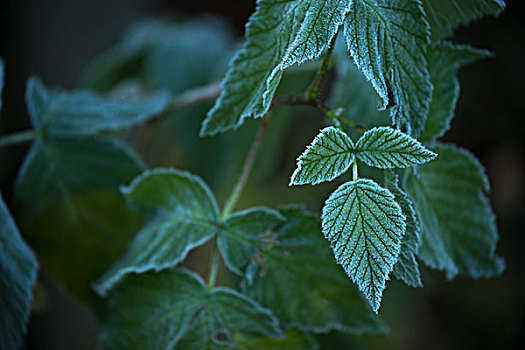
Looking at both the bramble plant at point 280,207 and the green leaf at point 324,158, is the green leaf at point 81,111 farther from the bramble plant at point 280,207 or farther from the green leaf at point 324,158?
the green leaf at point 324,158

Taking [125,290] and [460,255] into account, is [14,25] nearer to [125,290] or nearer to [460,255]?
[125,290]

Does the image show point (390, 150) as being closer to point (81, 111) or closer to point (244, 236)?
point (244, 236)

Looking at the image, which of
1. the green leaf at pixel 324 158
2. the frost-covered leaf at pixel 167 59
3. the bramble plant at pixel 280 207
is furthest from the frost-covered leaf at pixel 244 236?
the frost-covered leaf at pixel 167 59

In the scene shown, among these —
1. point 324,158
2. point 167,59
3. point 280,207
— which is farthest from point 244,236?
point 167,59

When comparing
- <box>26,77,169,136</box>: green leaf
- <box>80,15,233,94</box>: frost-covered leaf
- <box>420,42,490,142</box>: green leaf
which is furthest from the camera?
<box>80,15,233,94</box>: frost-covered leaf

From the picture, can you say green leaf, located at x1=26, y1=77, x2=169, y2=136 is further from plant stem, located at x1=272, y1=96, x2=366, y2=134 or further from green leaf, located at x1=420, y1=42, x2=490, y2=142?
green leaf, located at x1=420, y1=42, x2=490, y2=142

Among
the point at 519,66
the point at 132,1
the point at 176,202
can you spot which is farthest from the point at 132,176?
the point at 132,1

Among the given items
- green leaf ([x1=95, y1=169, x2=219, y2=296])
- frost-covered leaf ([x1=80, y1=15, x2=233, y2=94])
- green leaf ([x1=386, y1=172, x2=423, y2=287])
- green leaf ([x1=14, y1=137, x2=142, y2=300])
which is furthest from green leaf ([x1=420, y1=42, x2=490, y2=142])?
frost-covered leaf ([x1=80, y1=15, x2=233, y2=94])
